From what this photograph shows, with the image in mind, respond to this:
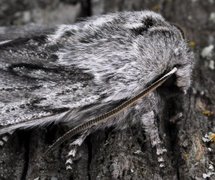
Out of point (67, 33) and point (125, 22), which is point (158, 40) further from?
point (67, 33)

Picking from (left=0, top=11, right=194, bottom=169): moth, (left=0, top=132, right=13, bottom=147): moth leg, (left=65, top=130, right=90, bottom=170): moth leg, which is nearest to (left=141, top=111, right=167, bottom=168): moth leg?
(left=0, top=11, right=194, bottom=169): moth

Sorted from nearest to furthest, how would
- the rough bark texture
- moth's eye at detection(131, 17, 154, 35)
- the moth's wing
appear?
the rough bark texture, the moth's wing, moth's eye at detection(131, 17, 154, 35)

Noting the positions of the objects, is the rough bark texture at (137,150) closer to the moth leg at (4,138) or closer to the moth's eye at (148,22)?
the moth leg at (4,138)

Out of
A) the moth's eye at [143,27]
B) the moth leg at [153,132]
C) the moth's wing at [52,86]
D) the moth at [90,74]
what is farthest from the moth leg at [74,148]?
the moth's eye at [143,27]

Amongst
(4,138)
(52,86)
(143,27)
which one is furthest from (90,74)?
(4,138)

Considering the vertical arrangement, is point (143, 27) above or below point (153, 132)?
above

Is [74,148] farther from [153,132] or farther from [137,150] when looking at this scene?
[153,132]

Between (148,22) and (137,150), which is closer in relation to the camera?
(137,150)

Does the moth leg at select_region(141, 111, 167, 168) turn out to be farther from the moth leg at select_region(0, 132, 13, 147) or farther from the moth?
the moth leg at select_region(0, 132, 13, 147)
